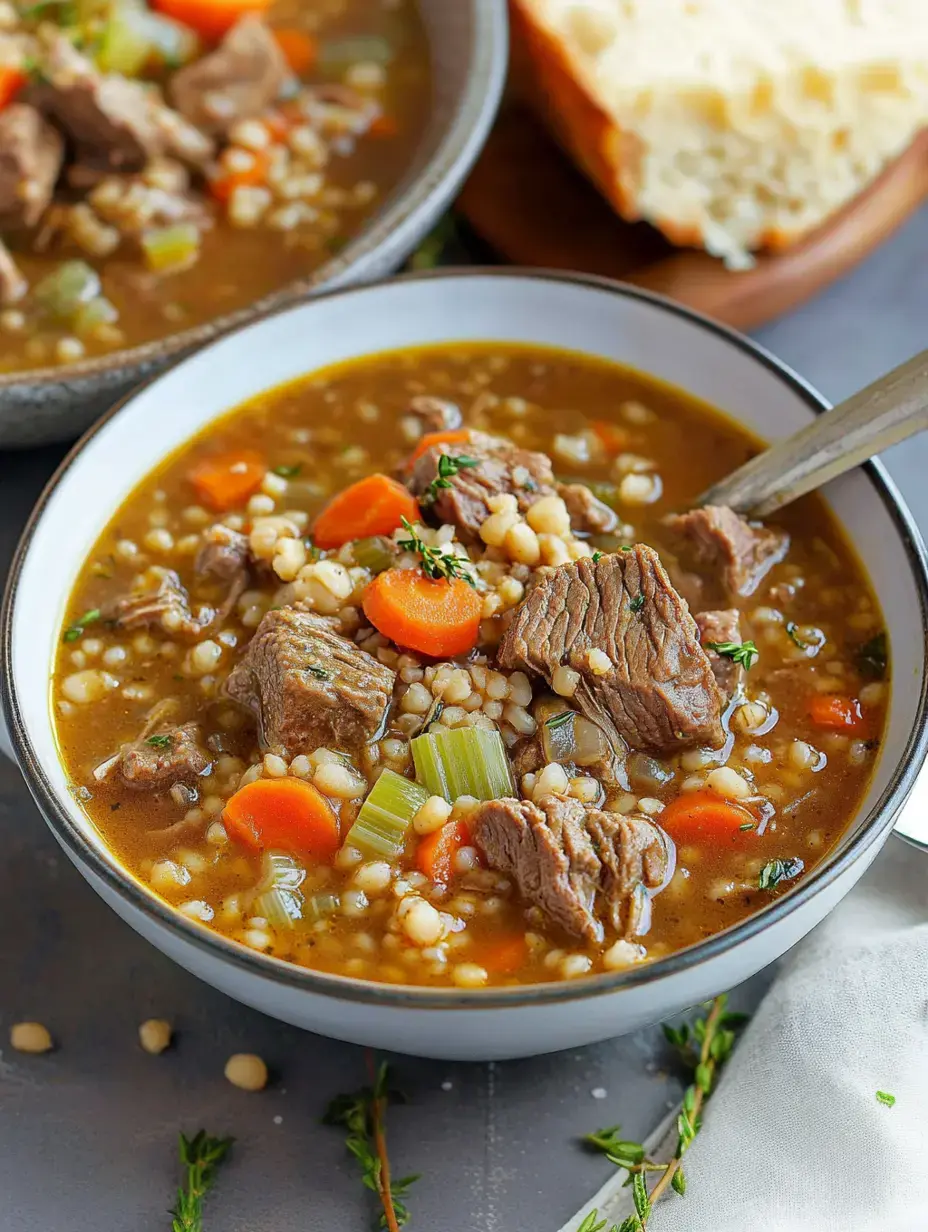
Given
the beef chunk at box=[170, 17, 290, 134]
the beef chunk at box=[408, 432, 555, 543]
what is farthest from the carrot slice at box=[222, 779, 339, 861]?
the beef chunk at box=[170, 17, 290, 134]

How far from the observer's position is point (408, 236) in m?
4.53

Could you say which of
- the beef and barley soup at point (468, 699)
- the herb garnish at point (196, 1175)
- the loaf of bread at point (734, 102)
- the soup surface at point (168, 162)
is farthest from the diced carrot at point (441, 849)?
the loaf of bread at point (734, 102)

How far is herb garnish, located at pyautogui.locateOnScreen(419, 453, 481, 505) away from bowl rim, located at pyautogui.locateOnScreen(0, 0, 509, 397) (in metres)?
0.83

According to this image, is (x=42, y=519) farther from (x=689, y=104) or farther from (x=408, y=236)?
(x=689, y=104)

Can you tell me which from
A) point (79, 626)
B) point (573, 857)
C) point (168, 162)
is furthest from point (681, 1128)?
point (168, 162)

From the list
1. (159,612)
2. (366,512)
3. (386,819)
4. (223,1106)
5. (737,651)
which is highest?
(737,651)

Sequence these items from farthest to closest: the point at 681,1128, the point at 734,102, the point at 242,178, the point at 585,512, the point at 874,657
Result: the point at 242,178, the point at 734,102, the point at 585,512, the point at 874,657, the point at 681,1128

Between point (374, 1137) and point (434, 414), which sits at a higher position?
point (434, 414)

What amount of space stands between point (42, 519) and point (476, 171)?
242 centimetres

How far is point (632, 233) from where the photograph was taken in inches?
205

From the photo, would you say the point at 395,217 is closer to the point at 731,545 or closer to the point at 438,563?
the point at 438,563

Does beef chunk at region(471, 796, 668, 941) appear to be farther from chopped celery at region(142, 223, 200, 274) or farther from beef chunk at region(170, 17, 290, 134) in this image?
beef chunk at region(170, 17, 290, 134)

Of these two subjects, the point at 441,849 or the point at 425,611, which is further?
the point at 425,611

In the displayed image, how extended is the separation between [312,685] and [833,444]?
1.53 meters
